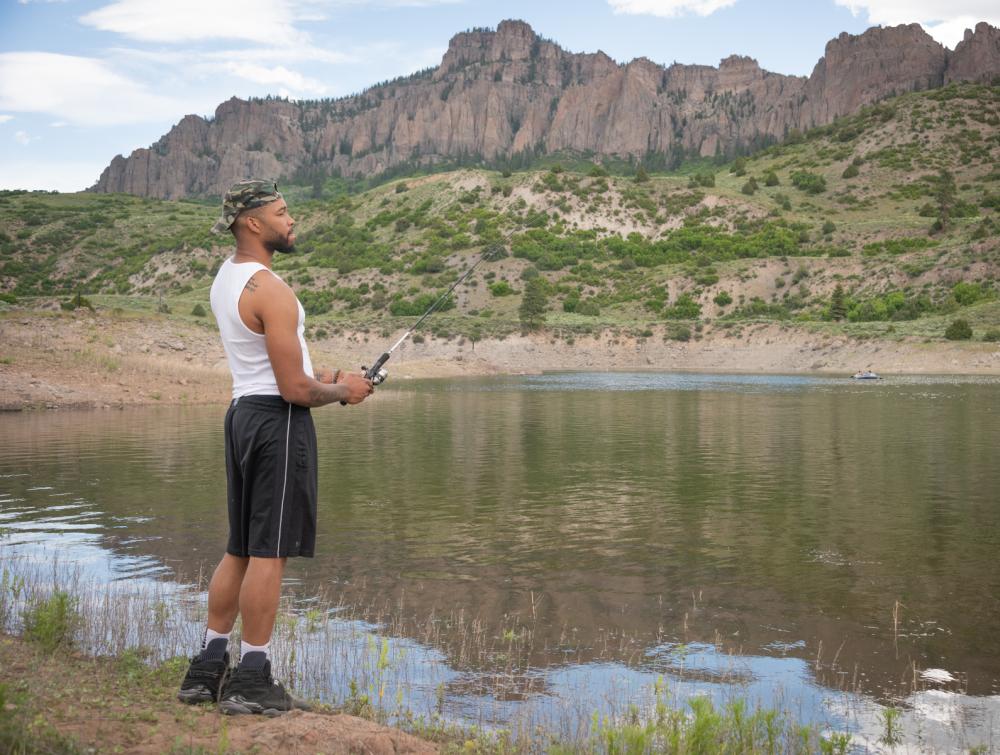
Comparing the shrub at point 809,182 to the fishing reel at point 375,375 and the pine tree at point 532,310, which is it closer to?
the pine tree at point 532,310

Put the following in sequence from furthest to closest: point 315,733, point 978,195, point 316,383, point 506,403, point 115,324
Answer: point 978,195 < point 115,324 < point 506,403 < point 316,383 < point 315,733

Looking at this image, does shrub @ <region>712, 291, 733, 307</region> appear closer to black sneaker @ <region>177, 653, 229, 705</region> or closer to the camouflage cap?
the camouflage cap

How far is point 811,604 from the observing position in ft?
28.2

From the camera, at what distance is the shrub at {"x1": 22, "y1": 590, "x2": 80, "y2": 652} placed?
6.57m

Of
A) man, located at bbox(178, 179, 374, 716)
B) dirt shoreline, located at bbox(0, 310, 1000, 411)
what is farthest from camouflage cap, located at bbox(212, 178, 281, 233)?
dirt shoreline, located at bbox(0, 310, 1000, 411)

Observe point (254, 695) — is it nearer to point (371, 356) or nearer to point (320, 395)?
point (320, 395)

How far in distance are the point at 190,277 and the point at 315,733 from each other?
10564 cm

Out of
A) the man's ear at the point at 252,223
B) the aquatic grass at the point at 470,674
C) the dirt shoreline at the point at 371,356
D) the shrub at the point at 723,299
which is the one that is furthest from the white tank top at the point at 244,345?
the shrub at the point at 723,299

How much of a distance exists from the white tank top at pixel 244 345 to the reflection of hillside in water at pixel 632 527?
2.92m

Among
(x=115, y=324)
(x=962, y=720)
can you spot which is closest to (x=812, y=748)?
(x=962, y=720)

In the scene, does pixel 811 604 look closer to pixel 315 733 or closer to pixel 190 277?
pixel 315 733

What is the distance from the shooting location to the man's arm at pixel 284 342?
5.37 meters

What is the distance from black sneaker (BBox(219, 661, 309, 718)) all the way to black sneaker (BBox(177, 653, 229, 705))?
130 millimetres

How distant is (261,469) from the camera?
212 inches
